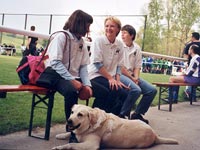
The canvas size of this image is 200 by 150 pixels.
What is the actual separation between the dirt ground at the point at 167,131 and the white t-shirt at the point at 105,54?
3.16 ft

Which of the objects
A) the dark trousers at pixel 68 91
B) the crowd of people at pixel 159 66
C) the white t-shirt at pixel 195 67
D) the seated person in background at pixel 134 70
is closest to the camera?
the dark trousers at pixel 68 91

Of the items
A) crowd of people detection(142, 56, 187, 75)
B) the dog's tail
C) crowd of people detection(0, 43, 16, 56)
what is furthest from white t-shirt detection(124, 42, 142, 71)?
crowd of people detection(0, 43, 16, 56)

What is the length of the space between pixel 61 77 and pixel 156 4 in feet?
141

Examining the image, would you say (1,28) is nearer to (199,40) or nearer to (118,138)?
(118,138)

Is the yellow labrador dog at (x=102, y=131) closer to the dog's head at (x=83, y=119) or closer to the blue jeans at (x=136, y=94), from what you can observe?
the dog's head at (x=83, y=119)

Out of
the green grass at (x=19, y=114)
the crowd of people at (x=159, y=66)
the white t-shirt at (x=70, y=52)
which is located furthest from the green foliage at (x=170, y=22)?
the white t-shirt at (x=70, y=52)

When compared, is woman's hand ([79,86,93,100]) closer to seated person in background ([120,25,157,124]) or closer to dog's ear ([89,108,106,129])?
dog's ear ([89,108,106,129])

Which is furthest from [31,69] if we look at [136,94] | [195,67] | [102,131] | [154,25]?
[154,25]

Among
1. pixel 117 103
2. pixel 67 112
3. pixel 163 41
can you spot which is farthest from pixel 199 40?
pixel 163 41

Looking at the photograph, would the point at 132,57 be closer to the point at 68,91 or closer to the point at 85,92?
the point at 85,92

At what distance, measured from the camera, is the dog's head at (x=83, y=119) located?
394 centimetres

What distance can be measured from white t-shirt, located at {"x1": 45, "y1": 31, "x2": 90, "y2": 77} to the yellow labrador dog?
24.2 inches

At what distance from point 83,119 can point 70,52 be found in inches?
34.9

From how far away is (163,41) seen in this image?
47531mm
